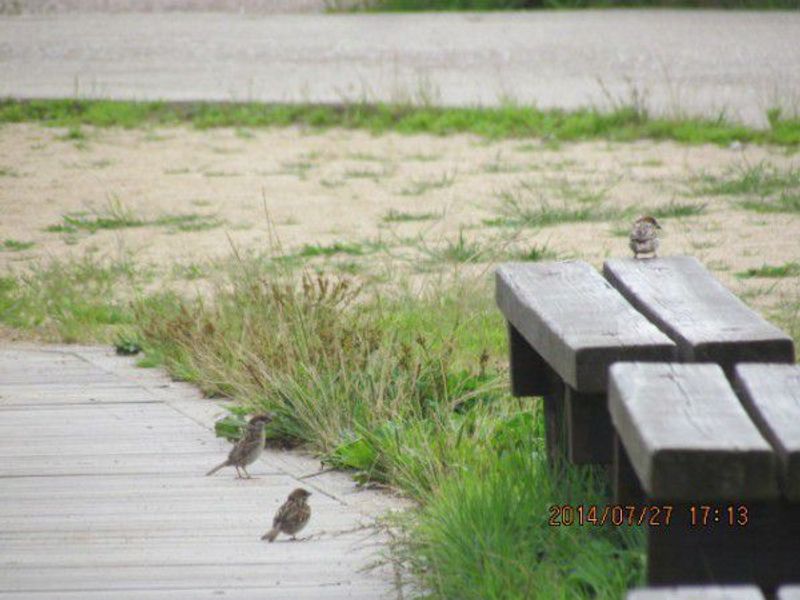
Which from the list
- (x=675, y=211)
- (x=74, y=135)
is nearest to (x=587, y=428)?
(x=675, y=211)

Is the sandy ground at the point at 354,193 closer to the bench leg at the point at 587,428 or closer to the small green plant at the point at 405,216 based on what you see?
the small green plant at the point at 405,216

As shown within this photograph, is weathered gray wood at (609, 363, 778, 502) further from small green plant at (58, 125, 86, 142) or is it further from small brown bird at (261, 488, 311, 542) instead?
small green plant at (58, 125, 86, 142)

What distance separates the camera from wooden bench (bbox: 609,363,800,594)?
109 inches

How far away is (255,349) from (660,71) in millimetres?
10949

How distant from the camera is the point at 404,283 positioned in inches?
278

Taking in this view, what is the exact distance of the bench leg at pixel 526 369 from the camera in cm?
438

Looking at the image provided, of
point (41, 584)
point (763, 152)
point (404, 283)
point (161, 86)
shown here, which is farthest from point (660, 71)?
point (41, 584)

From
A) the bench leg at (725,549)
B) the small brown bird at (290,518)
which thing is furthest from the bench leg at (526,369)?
the bench leg at (725,549)

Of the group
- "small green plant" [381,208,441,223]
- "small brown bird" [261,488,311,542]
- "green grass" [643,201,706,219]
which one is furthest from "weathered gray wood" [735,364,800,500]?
"small green plant" [381,208,441,223]

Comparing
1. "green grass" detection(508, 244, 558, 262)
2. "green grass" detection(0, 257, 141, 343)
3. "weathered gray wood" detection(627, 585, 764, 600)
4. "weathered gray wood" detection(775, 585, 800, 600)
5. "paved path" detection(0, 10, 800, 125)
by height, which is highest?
"weathered gray wood" detection(627, 585, 764, 600)

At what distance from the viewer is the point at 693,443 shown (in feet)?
9.11

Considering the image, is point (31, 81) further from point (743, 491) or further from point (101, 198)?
point (743, 491)

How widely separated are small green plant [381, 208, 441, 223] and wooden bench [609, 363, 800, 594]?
22.5 feet
